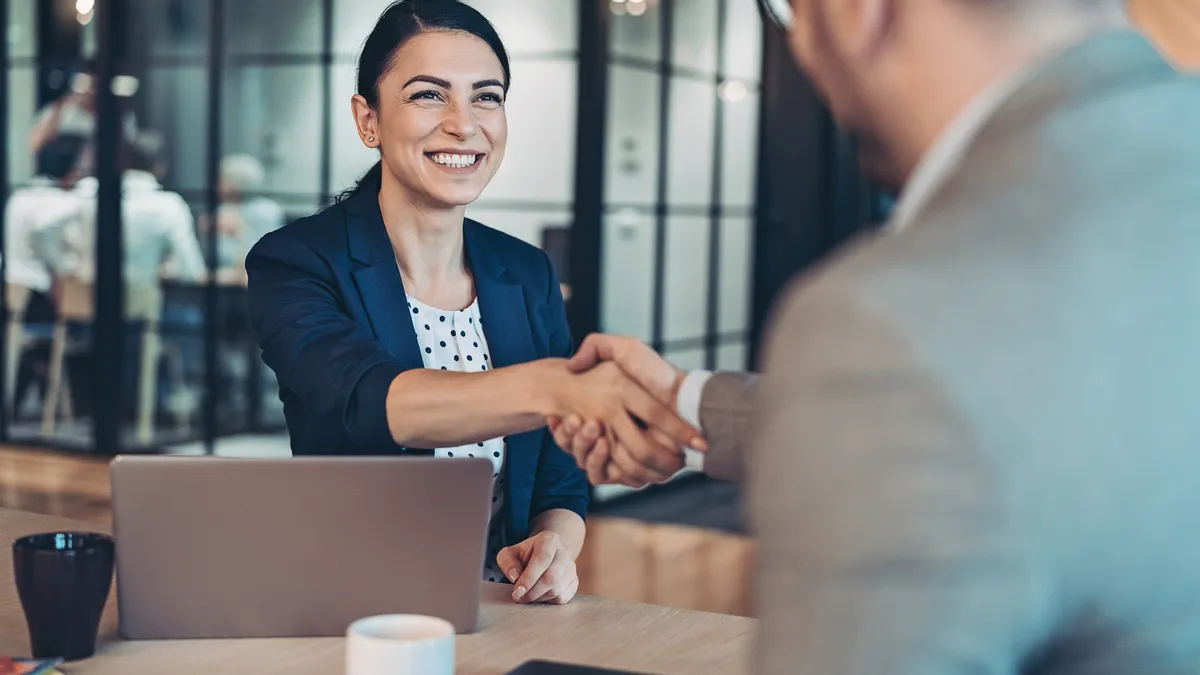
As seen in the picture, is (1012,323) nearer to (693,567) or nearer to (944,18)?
(944,18)

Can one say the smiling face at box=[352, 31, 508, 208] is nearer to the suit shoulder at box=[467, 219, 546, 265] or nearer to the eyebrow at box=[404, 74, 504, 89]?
the eyebrow at box=[404, 74, 504, 89]

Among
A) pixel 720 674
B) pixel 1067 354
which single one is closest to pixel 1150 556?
pixel 1067 354

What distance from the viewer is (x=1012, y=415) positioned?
1.86 feet

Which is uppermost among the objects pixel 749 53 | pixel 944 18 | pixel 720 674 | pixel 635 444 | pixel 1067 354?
pixel 749 53

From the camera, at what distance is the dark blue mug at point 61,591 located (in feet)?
3.68

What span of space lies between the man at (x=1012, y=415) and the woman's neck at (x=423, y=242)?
131 cm

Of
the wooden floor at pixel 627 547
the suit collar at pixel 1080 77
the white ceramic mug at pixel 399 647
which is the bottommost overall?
the wooden floor at pixel 627 547

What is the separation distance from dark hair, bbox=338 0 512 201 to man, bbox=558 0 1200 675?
135 centimetres

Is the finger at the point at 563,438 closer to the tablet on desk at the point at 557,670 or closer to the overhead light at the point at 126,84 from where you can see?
the tablet on desk at the point at 557,670

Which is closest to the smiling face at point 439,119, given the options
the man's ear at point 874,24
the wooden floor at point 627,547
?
the man's ear at point 874,24

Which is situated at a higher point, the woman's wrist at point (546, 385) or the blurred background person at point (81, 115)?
the blurred background person at point (81, 115)

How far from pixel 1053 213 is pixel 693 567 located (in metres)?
3.96

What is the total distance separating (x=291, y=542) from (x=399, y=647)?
9.7 inches

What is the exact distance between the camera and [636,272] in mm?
5414
